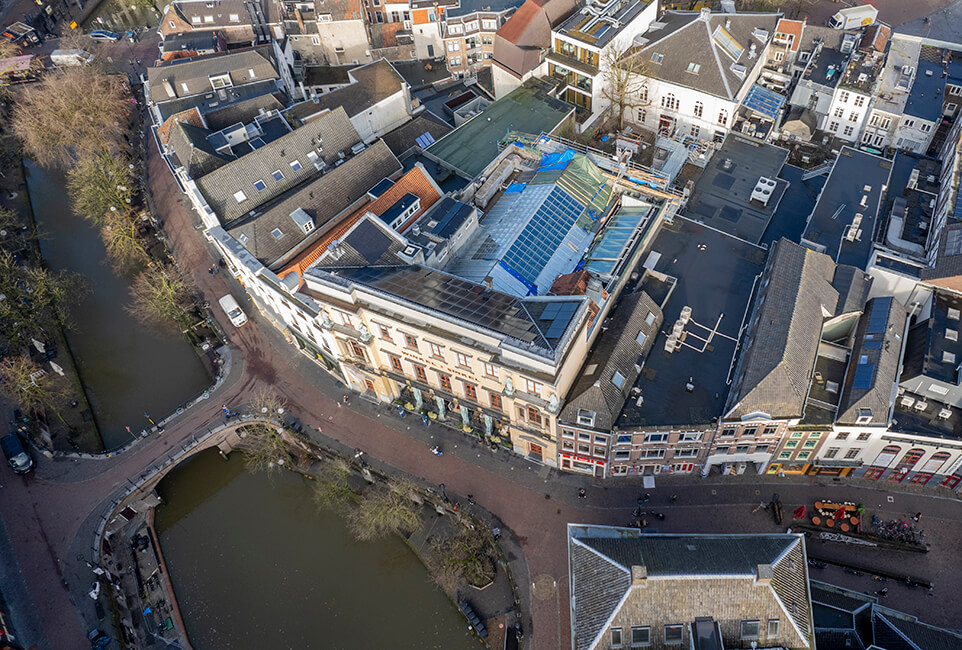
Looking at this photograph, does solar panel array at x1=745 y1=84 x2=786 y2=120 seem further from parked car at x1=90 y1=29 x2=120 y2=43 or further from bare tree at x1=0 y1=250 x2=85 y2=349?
parked car at x1=90 y1=29 x2=120 y2=43

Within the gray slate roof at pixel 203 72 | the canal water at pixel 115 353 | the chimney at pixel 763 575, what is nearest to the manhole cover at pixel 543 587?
the chimney at pixel 763 575

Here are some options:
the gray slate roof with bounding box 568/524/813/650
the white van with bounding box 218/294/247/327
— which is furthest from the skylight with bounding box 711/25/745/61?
the white van with bounding box 218/294/247/327

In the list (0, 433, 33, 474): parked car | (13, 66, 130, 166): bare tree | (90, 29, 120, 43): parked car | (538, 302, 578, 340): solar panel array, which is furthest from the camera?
(90, 29, 120, 43): parked car

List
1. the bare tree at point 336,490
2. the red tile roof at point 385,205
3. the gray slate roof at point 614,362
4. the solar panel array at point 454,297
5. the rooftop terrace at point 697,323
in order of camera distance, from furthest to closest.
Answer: the red tile roof at point 385,205, the bare tree at point 336,490, the rooftop terrace at point 697,323, the gray slate roof at point 614,362, the solar panel array at point 454,297

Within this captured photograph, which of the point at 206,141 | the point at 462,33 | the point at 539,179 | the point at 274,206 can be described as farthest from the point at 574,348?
the point at 462,33

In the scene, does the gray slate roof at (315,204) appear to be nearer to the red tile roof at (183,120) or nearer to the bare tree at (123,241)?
the red tile roof at (183,120)

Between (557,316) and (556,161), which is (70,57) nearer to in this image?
(556,161)

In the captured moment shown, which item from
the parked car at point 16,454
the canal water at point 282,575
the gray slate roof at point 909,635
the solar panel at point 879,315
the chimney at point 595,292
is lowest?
the canal water at point 282,575
